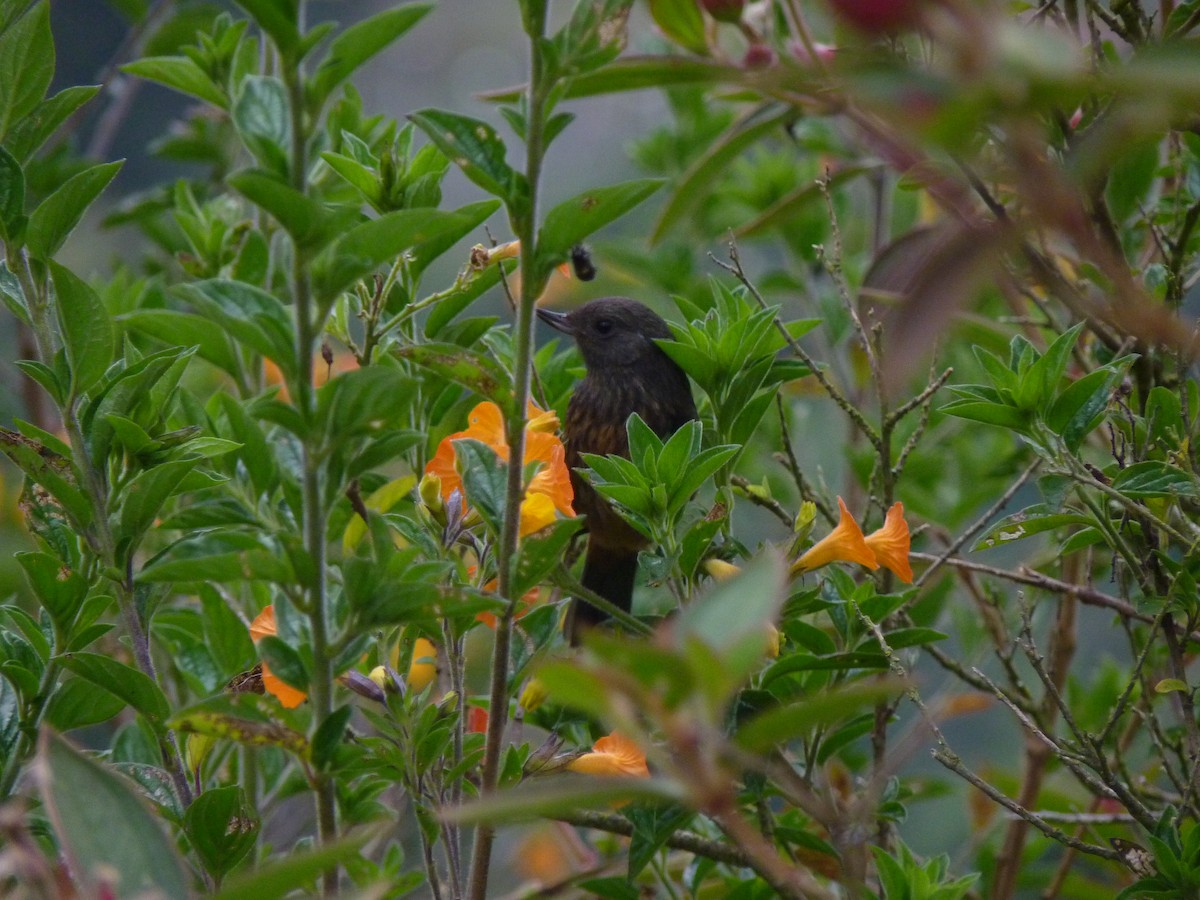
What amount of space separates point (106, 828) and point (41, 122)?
733 millimetres

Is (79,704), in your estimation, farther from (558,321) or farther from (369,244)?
(558,321)

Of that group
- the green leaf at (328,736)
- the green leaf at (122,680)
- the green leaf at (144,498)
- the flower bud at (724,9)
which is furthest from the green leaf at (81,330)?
the flower bud at (724,9)

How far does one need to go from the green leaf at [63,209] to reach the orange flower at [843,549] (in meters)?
0.77

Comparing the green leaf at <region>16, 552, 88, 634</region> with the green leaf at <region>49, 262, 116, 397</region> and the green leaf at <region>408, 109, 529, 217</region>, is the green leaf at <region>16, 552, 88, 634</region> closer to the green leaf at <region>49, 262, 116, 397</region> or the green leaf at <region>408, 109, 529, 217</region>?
the green leaf at <region>49, 262, 116, 397</region>

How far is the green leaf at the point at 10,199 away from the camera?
43.8 inches

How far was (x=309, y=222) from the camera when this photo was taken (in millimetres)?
795

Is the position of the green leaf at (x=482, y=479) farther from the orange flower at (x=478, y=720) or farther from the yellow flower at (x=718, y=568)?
the orange flower at (x=478, y=720)

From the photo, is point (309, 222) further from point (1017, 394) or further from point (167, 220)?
point (167, 220)

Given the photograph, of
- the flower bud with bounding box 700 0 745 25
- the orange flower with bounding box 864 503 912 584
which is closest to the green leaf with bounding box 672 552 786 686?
the orange flower with bounding box 864 503 912 584

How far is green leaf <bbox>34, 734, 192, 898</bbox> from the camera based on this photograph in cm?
75

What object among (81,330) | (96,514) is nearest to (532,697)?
(96,514)

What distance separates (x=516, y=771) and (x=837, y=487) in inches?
75.4

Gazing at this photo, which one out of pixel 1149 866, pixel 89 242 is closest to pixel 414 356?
pixel 1149 866

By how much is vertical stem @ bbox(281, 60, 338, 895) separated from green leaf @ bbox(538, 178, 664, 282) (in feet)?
0.62
